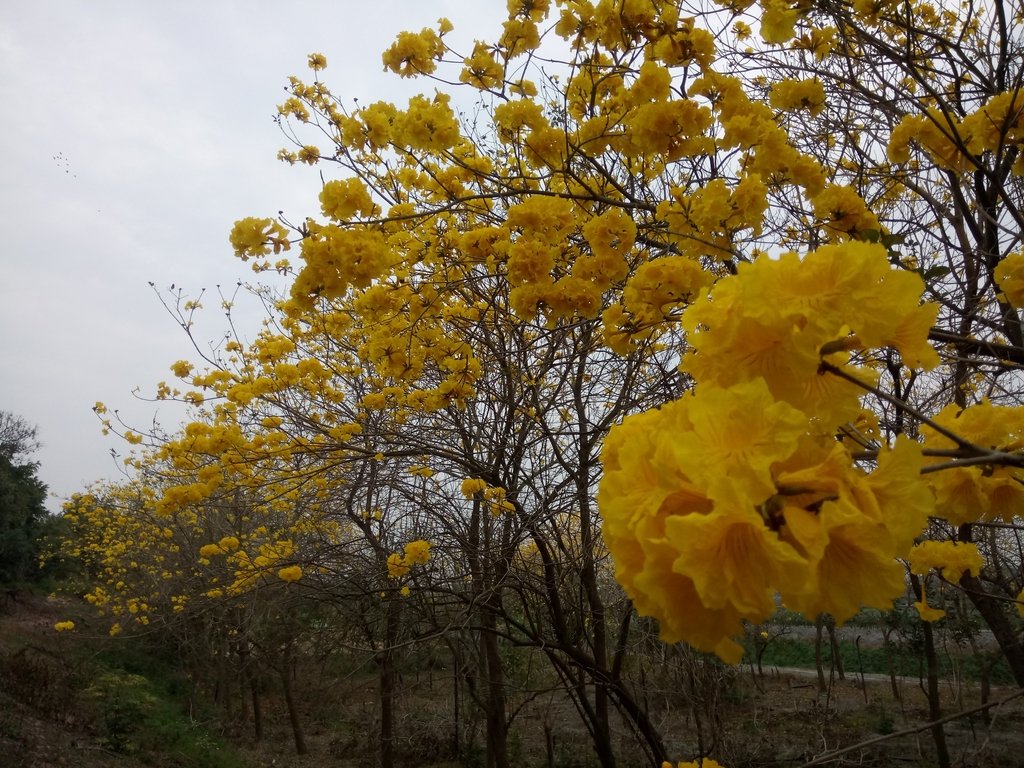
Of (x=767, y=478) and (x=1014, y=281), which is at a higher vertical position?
Result: (x=1014, y=281)

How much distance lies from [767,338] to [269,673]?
14898 millimetres

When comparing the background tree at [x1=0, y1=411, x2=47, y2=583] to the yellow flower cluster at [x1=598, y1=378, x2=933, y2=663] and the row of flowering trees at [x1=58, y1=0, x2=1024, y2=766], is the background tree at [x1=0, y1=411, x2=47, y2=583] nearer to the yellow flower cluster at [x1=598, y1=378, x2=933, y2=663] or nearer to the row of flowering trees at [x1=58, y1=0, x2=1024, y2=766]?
→ the row of flowering trees at [x1=58, y1=0, x2=1024, y2=766]

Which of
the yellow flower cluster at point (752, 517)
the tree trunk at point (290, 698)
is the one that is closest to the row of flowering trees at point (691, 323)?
the yellow flower cluster at point (752, 517)

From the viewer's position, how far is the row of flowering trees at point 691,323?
2.52 ft

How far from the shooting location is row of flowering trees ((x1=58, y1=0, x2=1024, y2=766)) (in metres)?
0.77

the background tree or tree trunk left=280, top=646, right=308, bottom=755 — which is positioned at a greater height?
the background tree

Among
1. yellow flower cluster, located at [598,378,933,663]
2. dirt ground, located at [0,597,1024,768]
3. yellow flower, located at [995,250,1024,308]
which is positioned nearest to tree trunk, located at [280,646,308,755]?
dirt ground, located at [0,597,1024,768]

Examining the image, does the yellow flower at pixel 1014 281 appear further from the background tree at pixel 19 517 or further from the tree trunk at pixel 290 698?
the background tree at pixel 19 517

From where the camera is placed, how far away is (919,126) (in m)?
2.28

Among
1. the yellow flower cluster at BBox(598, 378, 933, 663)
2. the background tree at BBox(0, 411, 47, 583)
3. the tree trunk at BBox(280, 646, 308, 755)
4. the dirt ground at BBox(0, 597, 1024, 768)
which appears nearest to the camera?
the yellow flower cluster at BBox(598, 378, 933, 663)

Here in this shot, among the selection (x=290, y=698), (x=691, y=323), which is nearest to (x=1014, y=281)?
(x=691, y=323)

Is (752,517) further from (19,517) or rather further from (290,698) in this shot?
(19,517)

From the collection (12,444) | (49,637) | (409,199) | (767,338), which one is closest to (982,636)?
(409,199)

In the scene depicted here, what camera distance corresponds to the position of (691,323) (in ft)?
3.01
